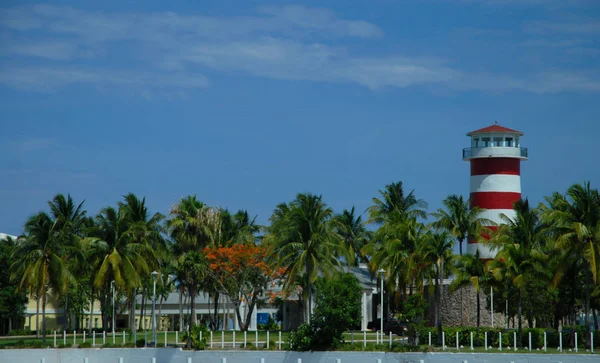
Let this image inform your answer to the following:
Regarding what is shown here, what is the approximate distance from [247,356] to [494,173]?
92.8 ft

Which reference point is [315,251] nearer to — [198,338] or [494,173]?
[198,338]

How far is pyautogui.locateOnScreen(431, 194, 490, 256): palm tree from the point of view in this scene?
7125 centimetres

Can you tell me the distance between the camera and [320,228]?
59.5m

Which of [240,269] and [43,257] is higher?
[43,257]

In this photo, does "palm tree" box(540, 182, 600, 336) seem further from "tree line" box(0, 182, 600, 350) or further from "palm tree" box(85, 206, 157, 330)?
"palm tree" box(85, 206, 157, 330)

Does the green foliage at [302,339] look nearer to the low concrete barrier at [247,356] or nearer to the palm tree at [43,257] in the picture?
the low concrete barrier at [247,356]

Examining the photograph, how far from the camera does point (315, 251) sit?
5941 centimetres

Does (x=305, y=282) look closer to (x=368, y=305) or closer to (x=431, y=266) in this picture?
(x=431, y=266)

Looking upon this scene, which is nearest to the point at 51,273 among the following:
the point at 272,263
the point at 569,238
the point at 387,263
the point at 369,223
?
the point at 272,263

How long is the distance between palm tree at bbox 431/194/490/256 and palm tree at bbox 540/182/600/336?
54.2 ft

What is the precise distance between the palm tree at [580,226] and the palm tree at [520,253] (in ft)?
8.78

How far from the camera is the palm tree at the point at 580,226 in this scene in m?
52.4

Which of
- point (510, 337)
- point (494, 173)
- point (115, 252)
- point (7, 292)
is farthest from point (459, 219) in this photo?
point (7, 292)

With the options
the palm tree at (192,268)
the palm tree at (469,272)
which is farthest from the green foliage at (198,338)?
the palm tree at (469,272)
